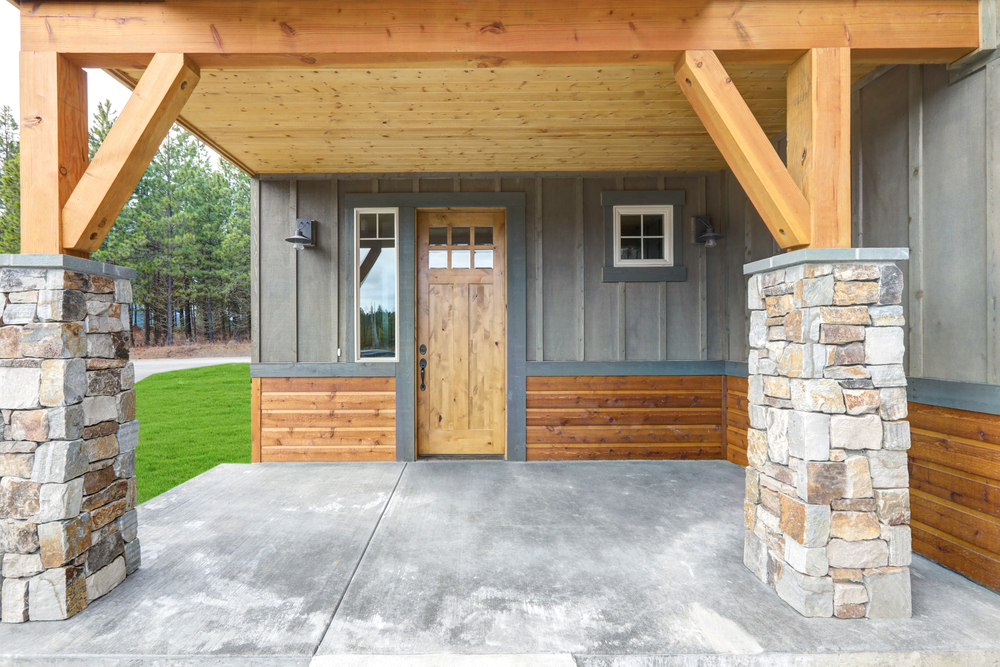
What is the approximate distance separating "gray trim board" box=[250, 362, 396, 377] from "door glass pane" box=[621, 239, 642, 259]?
7.81 feet

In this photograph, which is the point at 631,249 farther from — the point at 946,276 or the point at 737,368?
the point at 946,276

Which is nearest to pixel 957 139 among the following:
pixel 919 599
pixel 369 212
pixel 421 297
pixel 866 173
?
pixel 866 173

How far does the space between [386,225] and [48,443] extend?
9.55ft

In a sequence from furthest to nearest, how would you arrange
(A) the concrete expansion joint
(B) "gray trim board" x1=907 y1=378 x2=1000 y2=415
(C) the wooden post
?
1. (B) "gray trim board" x1=907 y1=378 x2=1000 y2=415
2. (C) the wooden post
3. (A) the concrete expansion joint

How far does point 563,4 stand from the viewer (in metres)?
2.17

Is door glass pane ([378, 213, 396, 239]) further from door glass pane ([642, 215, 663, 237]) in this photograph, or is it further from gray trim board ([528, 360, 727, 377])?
door glass pane ([642, 215, 663, 237])

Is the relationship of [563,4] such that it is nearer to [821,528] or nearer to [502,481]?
[821,528]

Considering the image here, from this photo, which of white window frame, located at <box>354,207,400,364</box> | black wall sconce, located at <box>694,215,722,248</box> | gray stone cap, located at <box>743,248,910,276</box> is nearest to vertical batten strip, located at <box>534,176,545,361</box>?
white window frame, located at <box>354,207,400,364</box>

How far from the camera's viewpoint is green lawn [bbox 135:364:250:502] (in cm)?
477

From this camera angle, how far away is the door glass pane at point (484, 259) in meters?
4.39

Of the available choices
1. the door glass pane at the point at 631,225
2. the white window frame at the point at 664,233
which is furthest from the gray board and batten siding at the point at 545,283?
the door glass pane at the point at 631,225

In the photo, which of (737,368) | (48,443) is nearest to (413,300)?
(48,443)

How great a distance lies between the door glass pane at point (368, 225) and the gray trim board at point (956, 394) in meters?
3.93

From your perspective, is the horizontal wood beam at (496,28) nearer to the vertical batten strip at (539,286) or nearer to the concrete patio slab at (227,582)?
the vertical batten strip at (539,286)
